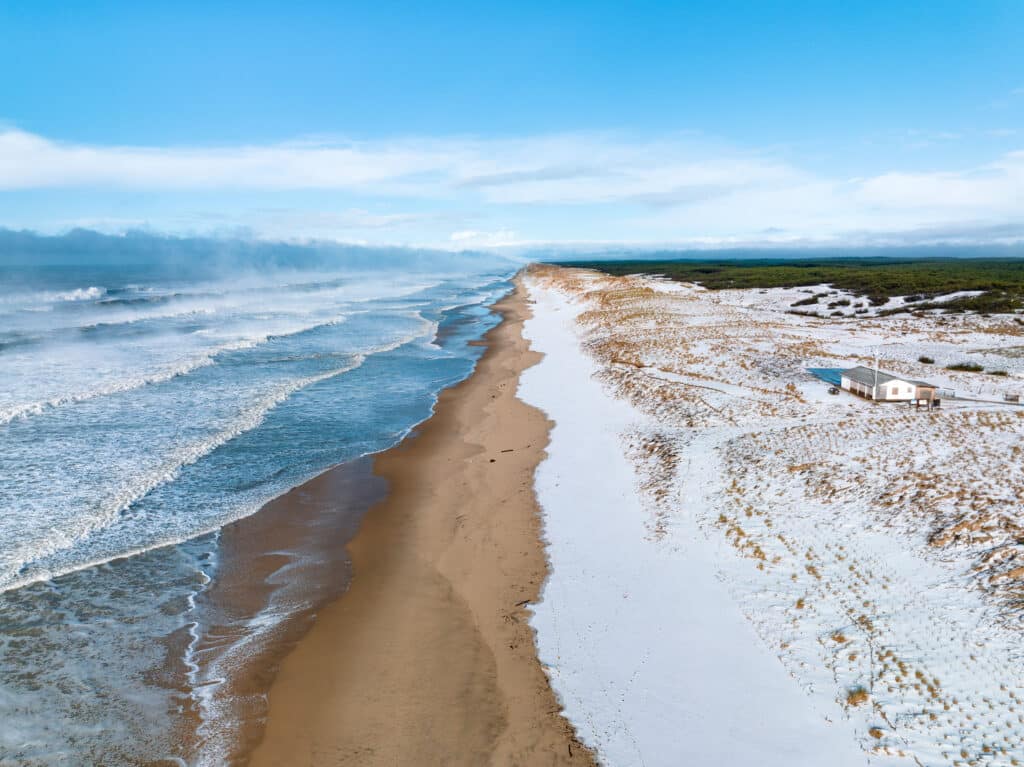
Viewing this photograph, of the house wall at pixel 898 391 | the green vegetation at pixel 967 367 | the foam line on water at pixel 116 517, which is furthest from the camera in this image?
the green vegetation at pixel 967 367

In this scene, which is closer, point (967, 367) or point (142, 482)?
point (142, 482)

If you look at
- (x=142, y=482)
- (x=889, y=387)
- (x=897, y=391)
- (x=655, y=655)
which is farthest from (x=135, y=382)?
(x=897, y=391)

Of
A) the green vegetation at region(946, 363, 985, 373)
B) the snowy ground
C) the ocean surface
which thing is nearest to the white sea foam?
the ocean surface

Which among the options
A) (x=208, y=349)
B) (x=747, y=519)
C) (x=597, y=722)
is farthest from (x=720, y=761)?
(x=208, y=349)

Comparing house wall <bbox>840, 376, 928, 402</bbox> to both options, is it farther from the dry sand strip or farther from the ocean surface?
the ocean surface

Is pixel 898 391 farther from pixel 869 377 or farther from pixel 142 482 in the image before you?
pixel 142 482

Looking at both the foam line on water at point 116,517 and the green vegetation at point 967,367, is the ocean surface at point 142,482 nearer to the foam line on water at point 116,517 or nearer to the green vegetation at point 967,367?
the foam line on water at point 116,517

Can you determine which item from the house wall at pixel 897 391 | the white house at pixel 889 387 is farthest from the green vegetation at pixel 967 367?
the house wall at pixel 897 391

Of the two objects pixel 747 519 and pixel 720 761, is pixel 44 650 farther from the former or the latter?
pixel 747 519
